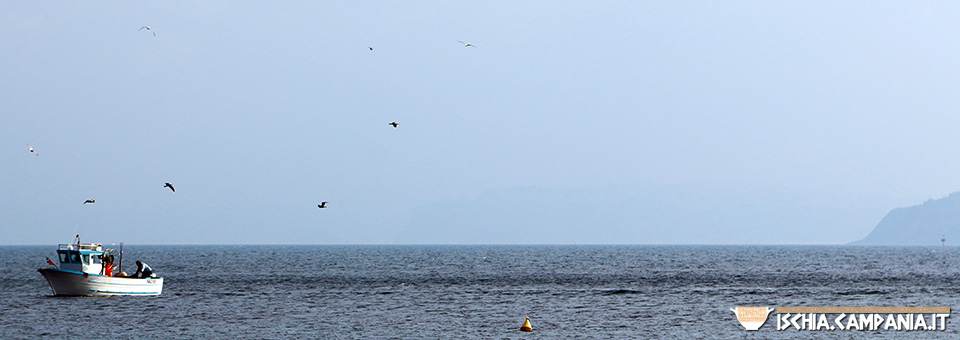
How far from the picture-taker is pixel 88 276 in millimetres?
74188

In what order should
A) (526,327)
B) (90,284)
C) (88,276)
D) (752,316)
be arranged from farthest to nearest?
(90,284), (88,276), (752,316), (526,327)

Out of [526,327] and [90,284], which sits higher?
[90,284]

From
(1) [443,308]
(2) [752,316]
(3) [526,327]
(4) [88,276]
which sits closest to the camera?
(3) [526,327]

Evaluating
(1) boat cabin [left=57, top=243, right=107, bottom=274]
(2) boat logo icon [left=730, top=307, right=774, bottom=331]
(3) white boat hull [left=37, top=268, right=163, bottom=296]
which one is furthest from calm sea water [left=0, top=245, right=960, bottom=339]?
(1) boat cabin [left=57, top=243, right=107, bottom=274]

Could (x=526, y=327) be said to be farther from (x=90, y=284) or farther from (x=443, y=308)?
(x=90, y=284)

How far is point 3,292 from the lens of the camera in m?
88.8

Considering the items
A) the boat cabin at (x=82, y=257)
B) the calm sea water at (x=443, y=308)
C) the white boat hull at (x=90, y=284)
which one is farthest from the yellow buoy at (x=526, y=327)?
the boat cabin at (x=82, y=257)

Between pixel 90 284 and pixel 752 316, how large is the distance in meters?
45.4

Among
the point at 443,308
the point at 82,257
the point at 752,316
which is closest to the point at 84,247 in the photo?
the point at 82,257

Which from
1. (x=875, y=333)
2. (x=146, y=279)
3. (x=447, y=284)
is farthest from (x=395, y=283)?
(x=875, y=333)

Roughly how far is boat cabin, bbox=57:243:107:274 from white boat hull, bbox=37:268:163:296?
2.69ft

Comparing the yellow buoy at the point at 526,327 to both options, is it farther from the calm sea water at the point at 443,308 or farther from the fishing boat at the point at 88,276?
the fishing boat at the point at 88,276

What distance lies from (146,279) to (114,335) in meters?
24.6

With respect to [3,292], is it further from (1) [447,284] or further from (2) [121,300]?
(1) [447,284]
